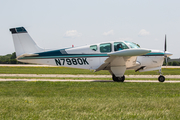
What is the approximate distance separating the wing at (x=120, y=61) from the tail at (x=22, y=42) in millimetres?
5203

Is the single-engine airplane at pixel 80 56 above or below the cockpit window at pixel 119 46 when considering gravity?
below

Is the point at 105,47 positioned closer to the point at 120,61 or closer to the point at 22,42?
the point at 120,61

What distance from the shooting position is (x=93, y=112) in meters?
5.89

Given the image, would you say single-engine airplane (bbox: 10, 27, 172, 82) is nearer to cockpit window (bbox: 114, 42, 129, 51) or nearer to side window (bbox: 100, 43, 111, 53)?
side window (bbox: 100, 43, 111, 53)

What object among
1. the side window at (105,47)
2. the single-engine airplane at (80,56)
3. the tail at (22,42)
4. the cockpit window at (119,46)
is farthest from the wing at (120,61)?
the tail at (22,42)

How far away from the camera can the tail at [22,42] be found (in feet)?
50.0

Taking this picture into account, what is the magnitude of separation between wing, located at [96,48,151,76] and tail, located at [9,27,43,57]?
5.20m

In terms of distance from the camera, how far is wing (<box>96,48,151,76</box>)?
13.2 metres

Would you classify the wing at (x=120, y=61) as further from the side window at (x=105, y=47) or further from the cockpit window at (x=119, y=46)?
the side window at (x=105, y=47)

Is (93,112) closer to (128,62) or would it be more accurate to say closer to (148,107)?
(148,107)

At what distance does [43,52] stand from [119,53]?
5.61 m

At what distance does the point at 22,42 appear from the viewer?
50.2 ft

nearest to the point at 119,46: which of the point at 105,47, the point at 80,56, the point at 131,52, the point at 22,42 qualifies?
the point at 105,47

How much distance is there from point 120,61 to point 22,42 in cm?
704
